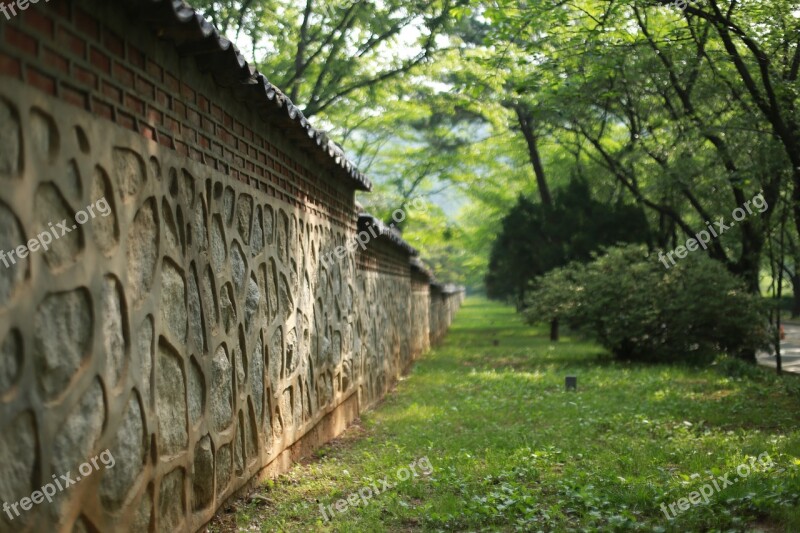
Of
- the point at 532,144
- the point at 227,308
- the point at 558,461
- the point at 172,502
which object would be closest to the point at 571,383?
the point at 558,461

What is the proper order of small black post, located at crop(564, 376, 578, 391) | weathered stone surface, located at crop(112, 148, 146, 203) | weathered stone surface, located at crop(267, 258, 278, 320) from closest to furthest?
weathered stone surface, located at crop(112, 148, 146, 203)
weathered stone surface, located at crop(267, 258, 278, 320)
small black post, located at crop(564, 376, 578, 391)

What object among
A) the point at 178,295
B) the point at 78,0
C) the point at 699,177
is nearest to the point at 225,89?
→ the point at 178,295

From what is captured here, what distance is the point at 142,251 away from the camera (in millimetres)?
3414

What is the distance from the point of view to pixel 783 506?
4371mm

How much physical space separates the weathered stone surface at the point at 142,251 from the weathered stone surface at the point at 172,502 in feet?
3.10

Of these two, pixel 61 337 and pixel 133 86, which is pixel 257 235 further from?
pixel 61 337

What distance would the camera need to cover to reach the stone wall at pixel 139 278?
2.50 meters

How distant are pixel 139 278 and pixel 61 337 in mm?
698

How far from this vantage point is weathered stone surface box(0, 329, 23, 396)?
2340 mm

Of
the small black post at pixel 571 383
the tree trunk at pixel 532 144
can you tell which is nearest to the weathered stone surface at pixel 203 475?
the small black post at pixel 571 383

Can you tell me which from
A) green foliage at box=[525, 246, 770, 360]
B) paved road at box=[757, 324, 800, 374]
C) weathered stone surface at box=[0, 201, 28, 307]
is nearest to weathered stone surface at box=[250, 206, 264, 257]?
weathered stone surface at box=[0, 201, 28, 307]

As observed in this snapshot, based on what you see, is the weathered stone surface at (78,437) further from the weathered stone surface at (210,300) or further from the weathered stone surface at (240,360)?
the weathered stone surface at (240,360)

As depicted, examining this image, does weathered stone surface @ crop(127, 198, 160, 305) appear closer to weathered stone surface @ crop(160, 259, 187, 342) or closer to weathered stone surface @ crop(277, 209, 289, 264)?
weathered stone surface @ crop(160, 259, 187, 342)

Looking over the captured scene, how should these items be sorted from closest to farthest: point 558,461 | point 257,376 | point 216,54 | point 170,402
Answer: point 170,402
point 216,54
point 257,376
point 558,461
